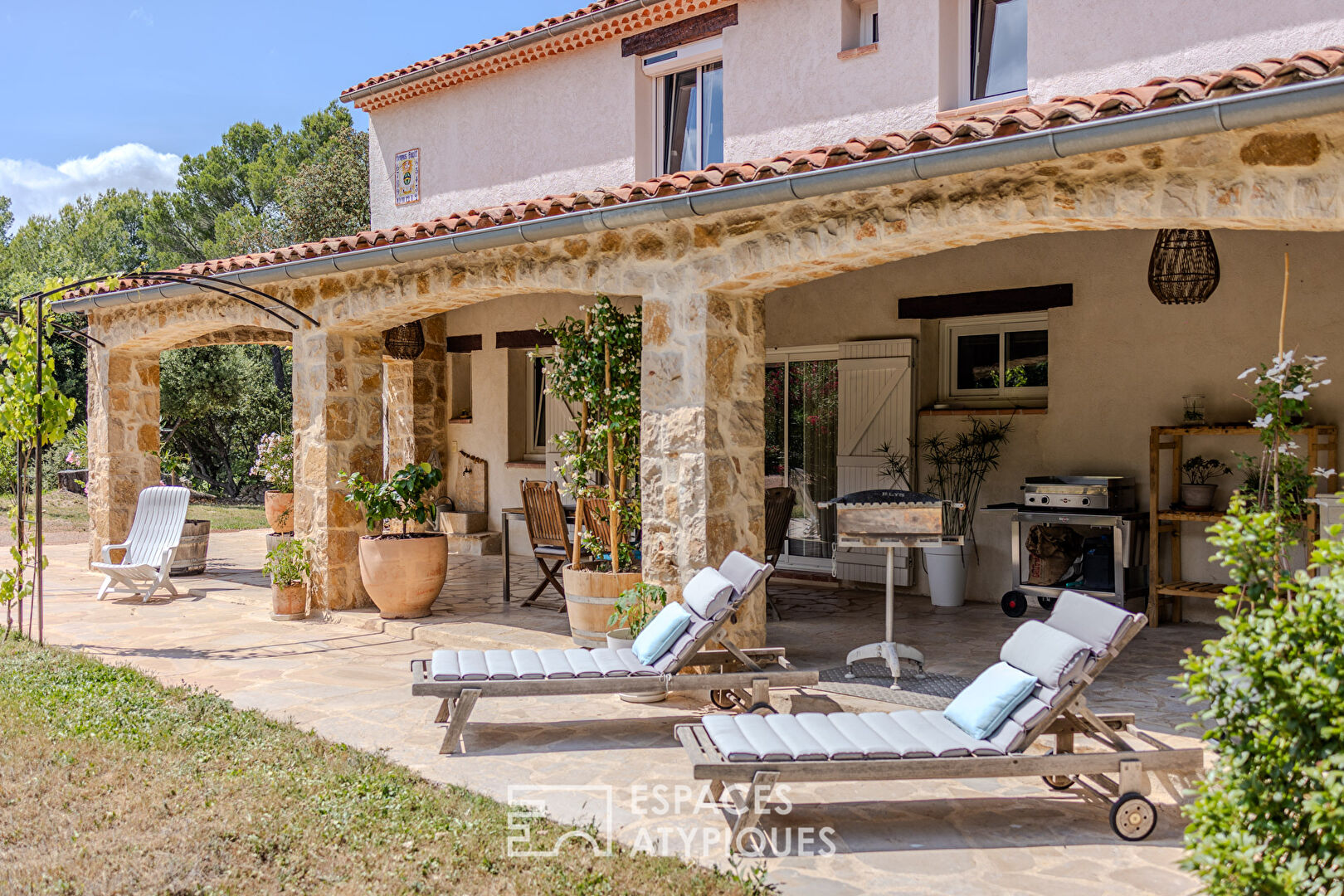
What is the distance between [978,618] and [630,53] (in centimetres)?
588

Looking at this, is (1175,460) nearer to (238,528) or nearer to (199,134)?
(238,528)

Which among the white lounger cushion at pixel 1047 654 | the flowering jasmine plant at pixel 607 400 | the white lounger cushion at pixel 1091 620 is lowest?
the white lounger cushion at pixel 1047 654

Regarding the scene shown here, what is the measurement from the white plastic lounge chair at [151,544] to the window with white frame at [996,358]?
21.3 feet

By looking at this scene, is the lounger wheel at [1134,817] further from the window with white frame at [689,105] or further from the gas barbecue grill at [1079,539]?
the window with white frame at [689,105]

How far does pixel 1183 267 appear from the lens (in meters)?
6.75

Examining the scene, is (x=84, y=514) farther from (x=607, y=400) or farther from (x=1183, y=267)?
(x=1183, y=267)

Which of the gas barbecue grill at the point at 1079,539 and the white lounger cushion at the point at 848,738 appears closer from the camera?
the white lounger cushion at the point at 848,738

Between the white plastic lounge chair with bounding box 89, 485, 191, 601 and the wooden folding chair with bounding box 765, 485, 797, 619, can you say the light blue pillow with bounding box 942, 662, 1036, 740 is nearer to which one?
the wooden folding chair with bounding box 765, 485, 797, 619

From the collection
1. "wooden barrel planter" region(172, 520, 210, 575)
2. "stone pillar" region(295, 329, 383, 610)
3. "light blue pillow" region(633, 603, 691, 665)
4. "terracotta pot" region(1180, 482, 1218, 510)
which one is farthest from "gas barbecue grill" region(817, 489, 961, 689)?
"wooden barrel planter" region(172, 520, 210, 575)

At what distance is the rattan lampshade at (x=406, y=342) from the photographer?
12078 millimetres

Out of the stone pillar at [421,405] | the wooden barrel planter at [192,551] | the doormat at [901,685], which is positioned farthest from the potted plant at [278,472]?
the doormat at [901,685]

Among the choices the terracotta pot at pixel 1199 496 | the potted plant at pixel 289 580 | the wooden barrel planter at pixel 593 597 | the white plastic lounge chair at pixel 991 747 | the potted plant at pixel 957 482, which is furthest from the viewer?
the potted plant at pixel 957 482

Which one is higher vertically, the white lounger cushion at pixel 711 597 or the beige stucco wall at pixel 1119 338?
the beige stucco wall at pixel 1119 338

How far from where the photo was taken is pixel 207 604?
8.71 metres
